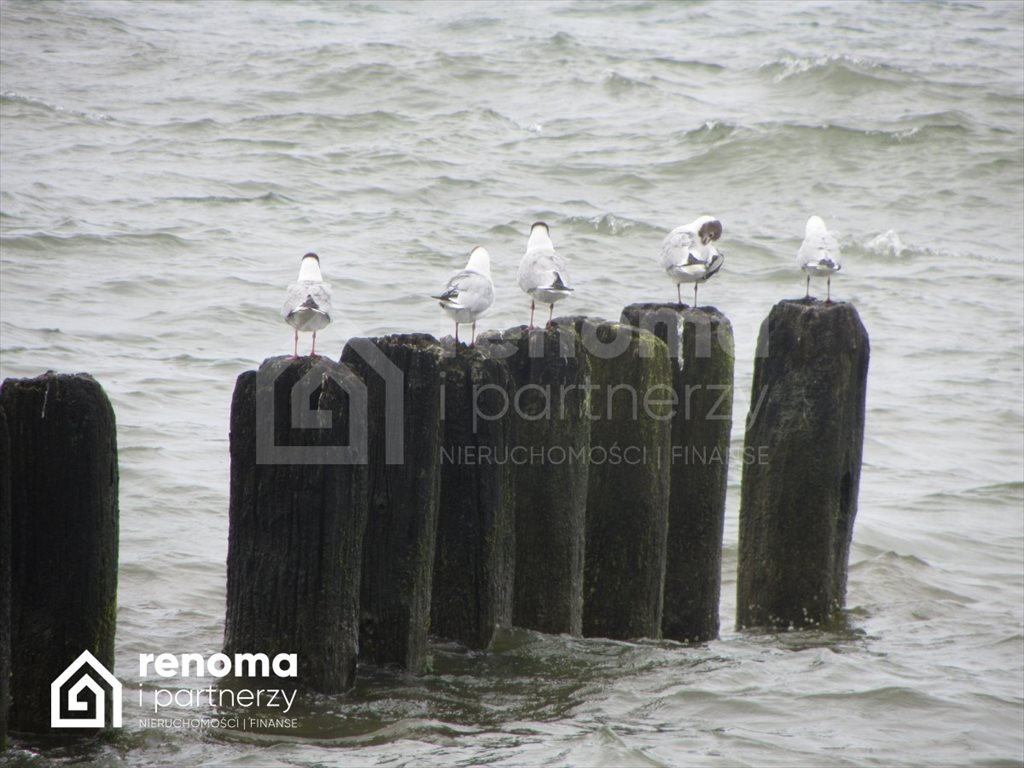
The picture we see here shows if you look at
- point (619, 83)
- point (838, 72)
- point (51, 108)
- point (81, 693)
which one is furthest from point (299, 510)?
point (838, 72)

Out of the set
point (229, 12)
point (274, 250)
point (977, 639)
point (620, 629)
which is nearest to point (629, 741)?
point (620, 629)

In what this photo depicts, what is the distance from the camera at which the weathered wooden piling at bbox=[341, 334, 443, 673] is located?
4.96 m

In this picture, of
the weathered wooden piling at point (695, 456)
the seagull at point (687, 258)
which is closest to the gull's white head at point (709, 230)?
the seagull at point (687, 258)

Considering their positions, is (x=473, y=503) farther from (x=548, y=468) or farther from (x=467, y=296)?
(x=467, y=296)

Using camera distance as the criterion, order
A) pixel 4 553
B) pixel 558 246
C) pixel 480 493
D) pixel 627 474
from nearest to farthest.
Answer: pixel 4 553 → pixel 480 493 → pixel 627 474 → pixel 558 246

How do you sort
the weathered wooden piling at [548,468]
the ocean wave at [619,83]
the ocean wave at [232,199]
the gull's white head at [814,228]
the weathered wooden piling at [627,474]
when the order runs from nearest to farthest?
the weathered wooden piling at [548,468] < the weathered wooden piling at [627,474] < the gull's white head at [814,228] < the ocean wave at [232,199] < the ocean wave at [619,83]

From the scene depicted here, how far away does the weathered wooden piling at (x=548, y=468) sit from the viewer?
5484 mm

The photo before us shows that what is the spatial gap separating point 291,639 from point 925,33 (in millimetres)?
23962

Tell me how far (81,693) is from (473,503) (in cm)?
167

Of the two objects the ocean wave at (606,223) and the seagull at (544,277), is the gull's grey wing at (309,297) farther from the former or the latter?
the ocean wave at (606,223)

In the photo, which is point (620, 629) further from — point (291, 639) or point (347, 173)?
point (347, 173)

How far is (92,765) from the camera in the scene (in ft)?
14.5

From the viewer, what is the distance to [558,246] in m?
14.9

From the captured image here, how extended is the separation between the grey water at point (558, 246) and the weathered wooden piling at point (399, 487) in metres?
0.26
